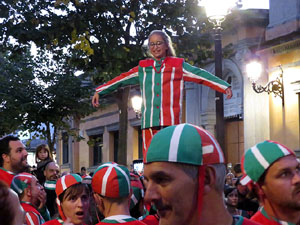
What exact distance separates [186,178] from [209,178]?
0.11m

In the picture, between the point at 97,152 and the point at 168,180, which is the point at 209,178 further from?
the point at 97,152

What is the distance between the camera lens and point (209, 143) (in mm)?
2682

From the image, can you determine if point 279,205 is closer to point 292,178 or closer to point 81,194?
point 292,178

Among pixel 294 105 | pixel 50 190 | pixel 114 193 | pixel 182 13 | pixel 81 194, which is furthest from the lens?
pixel 294 105

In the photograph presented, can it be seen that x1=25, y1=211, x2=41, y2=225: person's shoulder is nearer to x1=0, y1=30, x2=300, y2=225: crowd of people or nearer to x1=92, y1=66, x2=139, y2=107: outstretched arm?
x1=0, y1=30, x2=300, y2=225: crowd of people

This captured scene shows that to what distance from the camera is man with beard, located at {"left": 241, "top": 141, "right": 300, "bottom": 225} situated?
405 centimetres

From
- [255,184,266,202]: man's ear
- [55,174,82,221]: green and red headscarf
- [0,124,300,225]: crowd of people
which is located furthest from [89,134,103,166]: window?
[255,184,266,202]: man's ear

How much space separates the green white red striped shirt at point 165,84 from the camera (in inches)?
263

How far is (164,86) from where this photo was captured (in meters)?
6.75

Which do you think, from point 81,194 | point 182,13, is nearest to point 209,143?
point 81,194

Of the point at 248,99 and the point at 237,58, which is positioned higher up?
the point at 237,58

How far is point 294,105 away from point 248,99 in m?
2.17

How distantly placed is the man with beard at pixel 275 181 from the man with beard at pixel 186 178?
4.61ft

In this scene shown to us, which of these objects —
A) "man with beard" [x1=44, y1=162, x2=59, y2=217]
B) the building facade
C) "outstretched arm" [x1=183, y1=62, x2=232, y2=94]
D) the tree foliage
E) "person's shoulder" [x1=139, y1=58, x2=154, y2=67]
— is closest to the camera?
"outstretched arm" [x1=183, y1=62, x2=232, y2=94]
